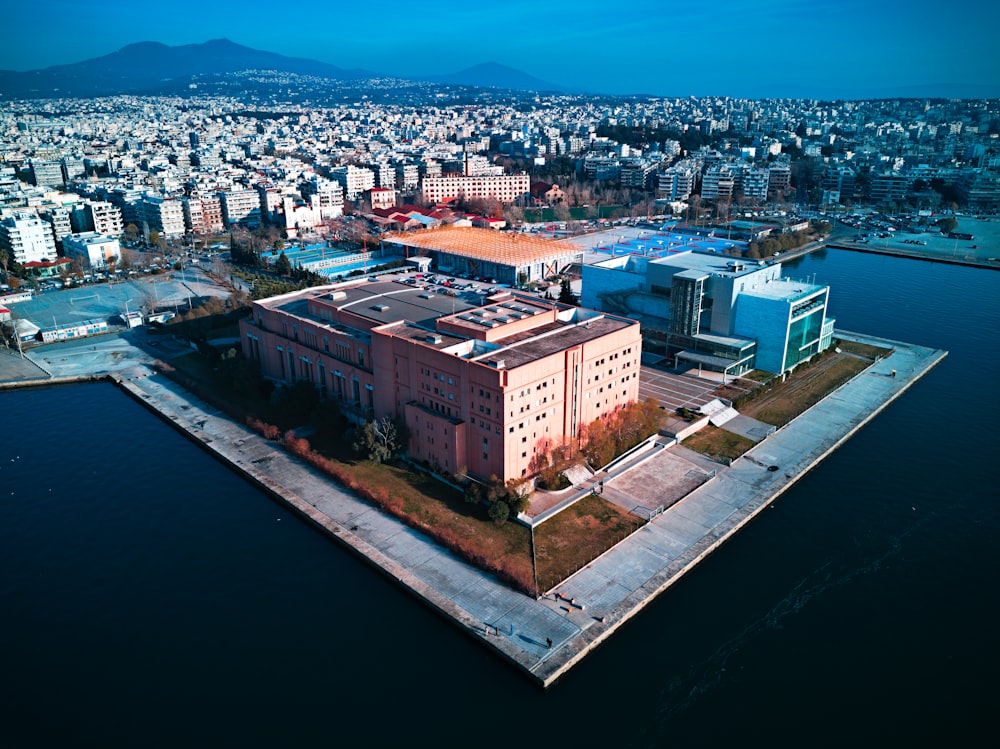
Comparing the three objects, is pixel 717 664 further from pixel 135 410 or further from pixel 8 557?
pixel 135 410

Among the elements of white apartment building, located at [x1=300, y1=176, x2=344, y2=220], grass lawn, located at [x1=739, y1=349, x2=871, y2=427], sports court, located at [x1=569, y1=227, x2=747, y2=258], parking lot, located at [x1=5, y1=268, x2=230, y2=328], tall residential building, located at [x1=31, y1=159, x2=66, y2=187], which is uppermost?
tall residential building, located at [x1=31, y1=159, x2=66, y2=187]

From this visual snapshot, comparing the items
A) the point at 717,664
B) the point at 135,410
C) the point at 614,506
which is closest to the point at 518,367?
the point at 614,506

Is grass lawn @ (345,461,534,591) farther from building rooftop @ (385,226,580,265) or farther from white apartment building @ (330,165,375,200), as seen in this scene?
white apartment building @ (330,165,375,200)

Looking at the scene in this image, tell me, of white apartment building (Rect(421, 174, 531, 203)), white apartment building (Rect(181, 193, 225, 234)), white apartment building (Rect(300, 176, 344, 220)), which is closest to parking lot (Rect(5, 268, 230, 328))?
white apartment building (Rect(181, 193, 225, 234))

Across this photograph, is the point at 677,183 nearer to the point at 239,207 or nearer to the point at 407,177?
the point at 407,177

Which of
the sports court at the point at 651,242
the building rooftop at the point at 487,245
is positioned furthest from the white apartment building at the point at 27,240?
the sports court at the point at 651,242

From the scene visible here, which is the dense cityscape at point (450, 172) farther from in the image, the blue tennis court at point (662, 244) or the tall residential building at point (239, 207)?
the blue tennis court at point (662, 244)
